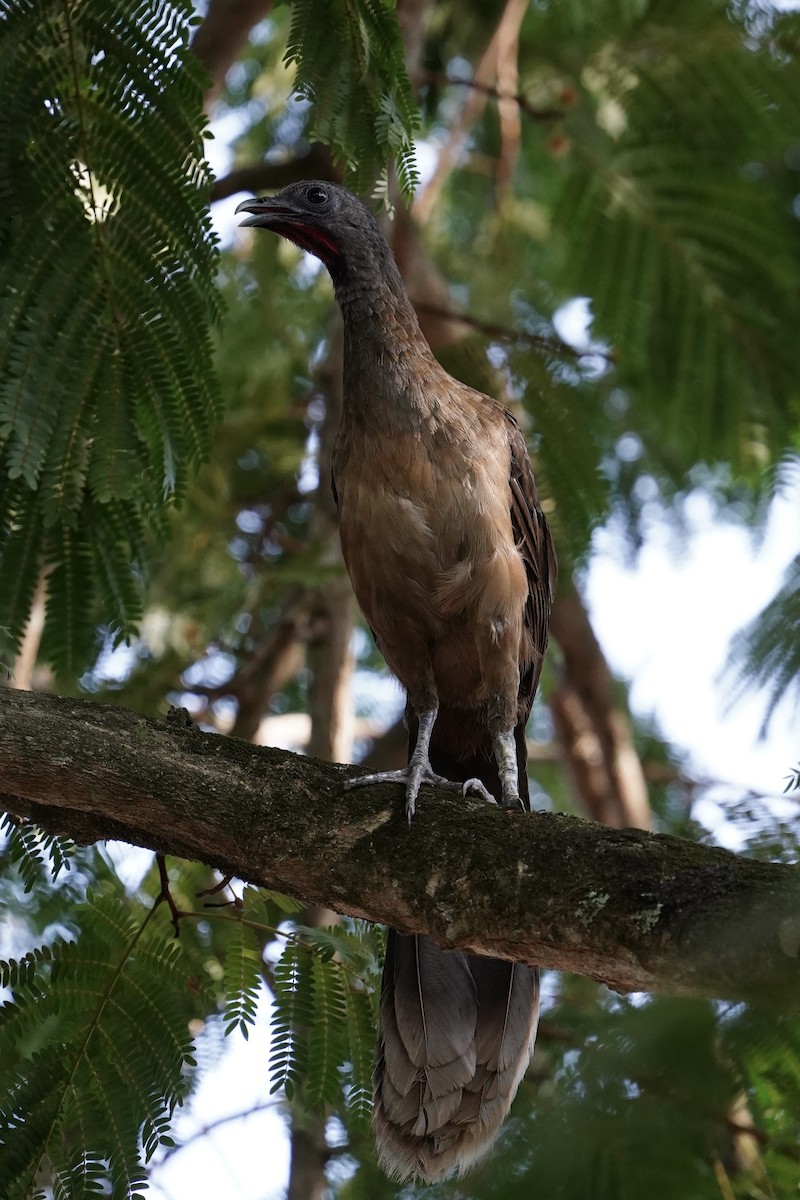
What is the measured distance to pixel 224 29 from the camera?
6.07 m

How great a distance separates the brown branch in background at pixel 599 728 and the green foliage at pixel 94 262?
3533 mm

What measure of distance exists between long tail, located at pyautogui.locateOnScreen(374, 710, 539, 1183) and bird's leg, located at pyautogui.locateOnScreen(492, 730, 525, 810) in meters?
0.58

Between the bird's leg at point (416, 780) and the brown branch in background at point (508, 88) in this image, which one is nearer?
the bird's leg at point (416, 780)

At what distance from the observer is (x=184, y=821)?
3486 mm

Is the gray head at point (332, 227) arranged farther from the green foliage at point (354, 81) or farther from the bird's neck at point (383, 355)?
the green foliage at point (354, 81)

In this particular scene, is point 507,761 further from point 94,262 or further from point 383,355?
point 94,262

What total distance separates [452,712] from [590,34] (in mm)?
4598

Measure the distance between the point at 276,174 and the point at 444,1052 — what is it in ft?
14.4

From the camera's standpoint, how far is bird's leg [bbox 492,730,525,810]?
4469 millimetres

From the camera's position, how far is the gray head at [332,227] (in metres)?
5.11

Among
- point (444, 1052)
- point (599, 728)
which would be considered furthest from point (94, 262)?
point (599, 728)

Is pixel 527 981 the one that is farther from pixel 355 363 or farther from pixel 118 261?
pixel 118 261

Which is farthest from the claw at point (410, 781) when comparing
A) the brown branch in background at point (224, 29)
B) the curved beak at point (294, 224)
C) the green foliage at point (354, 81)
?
the brown branch in background at point (224, 29)

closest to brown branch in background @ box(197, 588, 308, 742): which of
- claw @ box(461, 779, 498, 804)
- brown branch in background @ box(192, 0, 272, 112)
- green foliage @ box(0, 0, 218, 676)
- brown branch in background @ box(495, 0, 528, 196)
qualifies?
green foliage @ box(0, 0, 218, 676)
